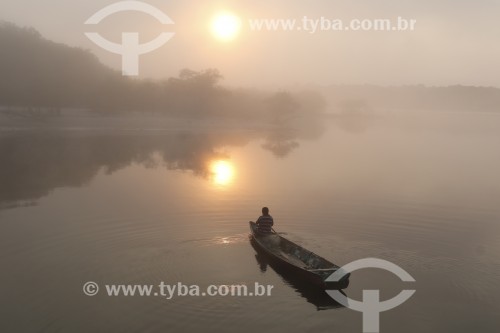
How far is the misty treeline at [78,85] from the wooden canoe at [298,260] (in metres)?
63.8

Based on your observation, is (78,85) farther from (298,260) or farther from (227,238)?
(298,260)

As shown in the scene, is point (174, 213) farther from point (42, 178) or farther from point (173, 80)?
point (173, 80)

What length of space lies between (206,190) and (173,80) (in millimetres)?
Result: 85691

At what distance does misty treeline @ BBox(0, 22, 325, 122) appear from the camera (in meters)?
73.4

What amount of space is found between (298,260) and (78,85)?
7317 centimetres

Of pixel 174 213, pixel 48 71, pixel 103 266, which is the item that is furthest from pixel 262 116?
pixel 103 266

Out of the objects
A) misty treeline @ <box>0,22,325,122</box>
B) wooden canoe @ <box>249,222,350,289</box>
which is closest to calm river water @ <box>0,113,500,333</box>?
wooden canoe @ <box>249,222,350,289</box>

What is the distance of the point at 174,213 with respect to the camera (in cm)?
2616

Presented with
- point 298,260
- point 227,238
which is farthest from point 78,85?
point 298,260

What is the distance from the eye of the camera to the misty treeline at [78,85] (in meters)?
73.4

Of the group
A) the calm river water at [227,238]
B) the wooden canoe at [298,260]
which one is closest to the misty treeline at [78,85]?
the calm river water at [227,238]

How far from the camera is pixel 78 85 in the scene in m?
81.7

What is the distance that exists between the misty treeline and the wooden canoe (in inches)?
2512

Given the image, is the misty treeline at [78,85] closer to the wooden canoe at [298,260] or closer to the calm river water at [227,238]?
the calm river water at [227,238]
